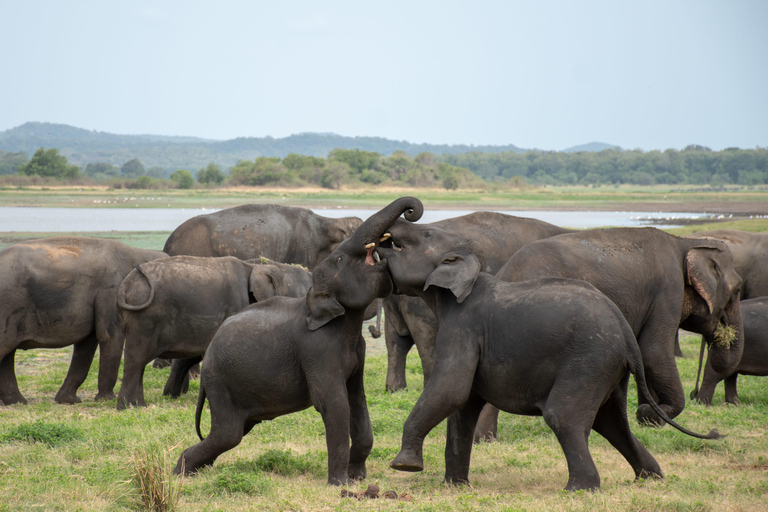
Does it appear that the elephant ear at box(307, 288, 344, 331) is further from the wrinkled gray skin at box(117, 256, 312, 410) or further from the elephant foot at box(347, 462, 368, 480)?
the wrinkled gray skin at box(117, 256, 312, 410)

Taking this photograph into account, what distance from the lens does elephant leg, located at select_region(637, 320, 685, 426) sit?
7641 mm

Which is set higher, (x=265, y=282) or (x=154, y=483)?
(x=265, y=282)

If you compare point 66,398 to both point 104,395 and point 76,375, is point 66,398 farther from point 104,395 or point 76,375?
point 104,395

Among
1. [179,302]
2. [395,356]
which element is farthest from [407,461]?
[395,356]

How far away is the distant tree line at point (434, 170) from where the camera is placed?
7750 centimetres

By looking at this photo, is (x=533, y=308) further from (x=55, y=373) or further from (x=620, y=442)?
(x=55, y=373)

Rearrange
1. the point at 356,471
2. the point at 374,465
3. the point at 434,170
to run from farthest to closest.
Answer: the point at 434,170
the point at 374,465
the point at 356,471

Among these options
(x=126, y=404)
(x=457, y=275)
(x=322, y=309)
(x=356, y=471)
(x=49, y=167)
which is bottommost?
(x=126, y=404)

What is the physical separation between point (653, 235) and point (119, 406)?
19.4 ft

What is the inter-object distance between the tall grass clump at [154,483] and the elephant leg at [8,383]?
4.77 m

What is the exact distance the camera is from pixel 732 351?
27.9 ft

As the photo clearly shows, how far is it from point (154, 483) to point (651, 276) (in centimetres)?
478

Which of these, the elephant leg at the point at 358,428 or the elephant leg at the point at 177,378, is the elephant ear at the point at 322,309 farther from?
the elephant leg at the point at 177,378

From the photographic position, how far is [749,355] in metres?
9.27
